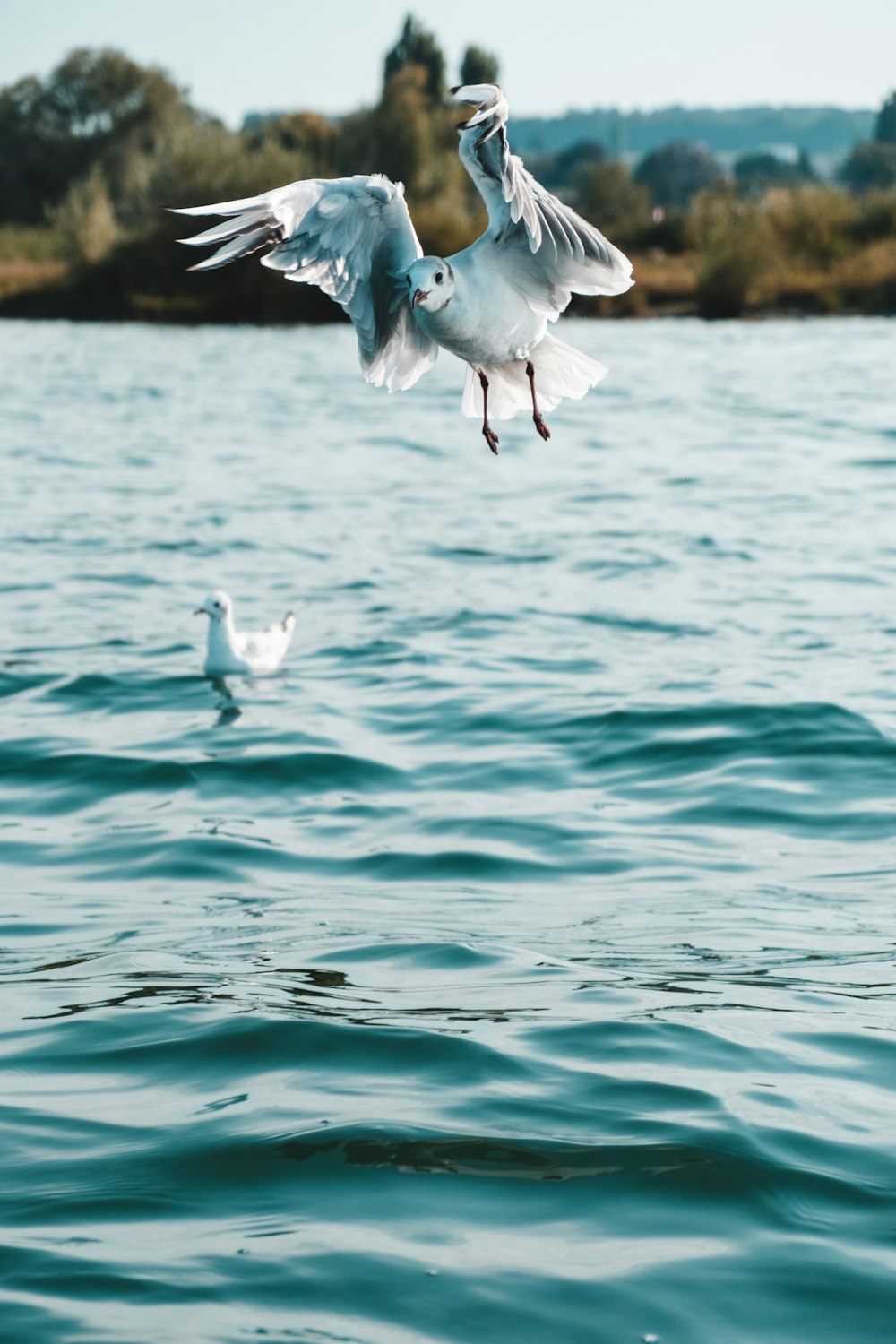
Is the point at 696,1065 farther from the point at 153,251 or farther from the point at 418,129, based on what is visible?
the point at 418,129

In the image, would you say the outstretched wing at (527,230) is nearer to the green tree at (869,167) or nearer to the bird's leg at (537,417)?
the bird's leg at (537,417)

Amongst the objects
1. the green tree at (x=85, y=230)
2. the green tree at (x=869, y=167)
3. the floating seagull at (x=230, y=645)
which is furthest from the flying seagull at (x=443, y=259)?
the green tree at (x=869, y=167)

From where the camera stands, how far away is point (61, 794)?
8.80m

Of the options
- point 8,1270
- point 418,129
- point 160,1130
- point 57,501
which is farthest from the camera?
point 418,129

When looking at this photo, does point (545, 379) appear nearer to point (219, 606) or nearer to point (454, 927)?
point (454, 927)

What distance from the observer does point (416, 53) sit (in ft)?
220

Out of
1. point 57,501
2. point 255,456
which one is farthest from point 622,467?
point 57,501

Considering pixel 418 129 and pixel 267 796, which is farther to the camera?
pixel 418 129

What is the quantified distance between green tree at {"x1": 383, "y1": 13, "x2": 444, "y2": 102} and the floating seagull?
58444 mm

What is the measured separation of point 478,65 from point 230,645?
6157cm

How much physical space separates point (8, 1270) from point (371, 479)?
1490 cm

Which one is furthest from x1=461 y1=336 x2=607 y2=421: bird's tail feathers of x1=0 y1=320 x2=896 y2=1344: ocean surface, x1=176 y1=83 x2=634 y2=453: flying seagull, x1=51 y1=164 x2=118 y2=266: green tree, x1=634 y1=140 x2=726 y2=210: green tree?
x1=634 y1=140 x2=726 y2=210: green tree

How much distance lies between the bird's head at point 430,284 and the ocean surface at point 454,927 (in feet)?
7.21

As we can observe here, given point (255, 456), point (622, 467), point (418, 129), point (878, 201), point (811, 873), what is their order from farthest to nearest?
point (418, 129)
point (878, 201)
point (255, 456)
point (622, 467)
point (811, 873)
